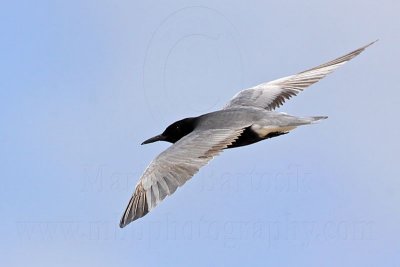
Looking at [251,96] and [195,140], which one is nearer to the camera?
[195,140]

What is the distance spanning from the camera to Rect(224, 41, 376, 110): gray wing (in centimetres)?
1638

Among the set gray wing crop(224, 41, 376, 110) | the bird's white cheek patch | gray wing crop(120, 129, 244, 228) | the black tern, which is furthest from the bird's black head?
gray wing crop(120, 129, 244, 228)

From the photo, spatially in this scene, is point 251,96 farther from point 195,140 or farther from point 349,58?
point 195,140

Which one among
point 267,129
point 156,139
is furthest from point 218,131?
point 156,139

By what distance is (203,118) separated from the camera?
49.1 ft

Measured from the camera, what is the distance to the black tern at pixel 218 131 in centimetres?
1264

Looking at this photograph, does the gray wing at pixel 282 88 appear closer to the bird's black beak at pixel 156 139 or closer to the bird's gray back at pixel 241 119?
the bird's black beak at pixel 156 139

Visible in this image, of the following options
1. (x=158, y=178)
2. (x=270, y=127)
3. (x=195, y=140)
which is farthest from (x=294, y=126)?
(x=158, y=178)

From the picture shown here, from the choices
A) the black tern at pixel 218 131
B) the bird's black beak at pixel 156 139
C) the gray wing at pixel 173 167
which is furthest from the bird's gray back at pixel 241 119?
the bird's black beak at pixel 156 139

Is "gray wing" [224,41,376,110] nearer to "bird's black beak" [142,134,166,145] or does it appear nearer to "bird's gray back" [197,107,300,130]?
"bird's black beak" [142,134,166,145]

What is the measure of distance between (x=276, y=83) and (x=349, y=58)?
137 cm

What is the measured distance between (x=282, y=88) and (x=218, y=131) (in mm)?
3183

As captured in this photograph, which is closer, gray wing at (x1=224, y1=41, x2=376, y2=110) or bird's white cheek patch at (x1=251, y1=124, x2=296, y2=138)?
bird's white cheek patch at (x1=251, y1=124, x2=296, y2=138)

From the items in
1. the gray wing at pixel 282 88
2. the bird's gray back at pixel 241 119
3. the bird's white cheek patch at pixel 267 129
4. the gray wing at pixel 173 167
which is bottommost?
the gray wing at pixel 173 167
